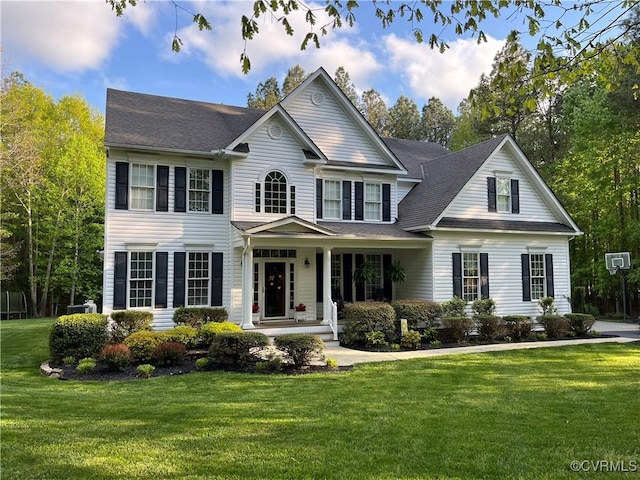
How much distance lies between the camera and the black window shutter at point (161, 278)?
45.5 feet

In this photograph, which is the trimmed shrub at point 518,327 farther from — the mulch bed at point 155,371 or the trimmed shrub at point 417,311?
the mulch bed at point 155,371

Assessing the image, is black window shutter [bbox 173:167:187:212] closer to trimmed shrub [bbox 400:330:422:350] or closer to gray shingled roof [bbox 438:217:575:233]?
trimmed shrub [bbox 400:330:422:350]

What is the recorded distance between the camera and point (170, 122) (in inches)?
615

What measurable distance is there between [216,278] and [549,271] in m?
13.0

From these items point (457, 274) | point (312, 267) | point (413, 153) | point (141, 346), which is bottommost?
point (141, 346)

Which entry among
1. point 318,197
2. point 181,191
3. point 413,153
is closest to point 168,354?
point 181,191

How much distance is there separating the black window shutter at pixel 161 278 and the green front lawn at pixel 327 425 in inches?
176

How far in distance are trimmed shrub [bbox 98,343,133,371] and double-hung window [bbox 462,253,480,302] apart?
38.1ft

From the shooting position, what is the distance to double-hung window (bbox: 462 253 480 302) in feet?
54.9

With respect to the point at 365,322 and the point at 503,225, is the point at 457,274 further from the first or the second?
the point at 365,322

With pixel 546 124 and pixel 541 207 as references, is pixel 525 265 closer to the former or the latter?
pixel 541 207

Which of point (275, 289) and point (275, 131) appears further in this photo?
point (275, 289)

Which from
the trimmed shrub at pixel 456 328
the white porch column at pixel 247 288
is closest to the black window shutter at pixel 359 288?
the trimmed shrub at pixel 456 328

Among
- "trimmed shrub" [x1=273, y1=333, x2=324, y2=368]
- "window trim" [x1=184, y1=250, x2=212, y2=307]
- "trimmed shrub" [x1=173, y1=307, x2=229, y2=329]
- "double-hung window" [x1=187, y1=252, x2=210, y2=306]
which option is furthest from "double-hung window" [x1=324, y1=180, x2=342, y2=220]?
"trimmed shrub" [x1=273, y1=333, x2=324, y2=368]
